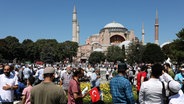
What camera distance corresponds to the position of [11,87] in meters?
5.91

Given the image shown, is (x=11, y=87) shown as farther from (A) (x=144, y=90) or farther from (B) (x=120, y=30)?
(B) (x=120, y=30)

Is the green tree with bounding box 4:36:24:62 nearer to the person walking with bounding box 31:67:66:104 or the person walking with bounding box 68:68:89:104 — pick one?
the person walking with bounding box 68:68:89:104

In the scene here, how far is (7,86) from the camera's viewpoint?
588 centimetres

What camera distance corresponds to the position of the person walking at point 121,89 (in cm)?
459

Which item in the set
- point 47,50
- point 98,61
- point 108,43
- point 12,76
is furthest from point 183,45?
point 108,43

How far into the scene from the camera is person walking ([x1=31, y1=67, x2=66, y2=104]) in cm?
388

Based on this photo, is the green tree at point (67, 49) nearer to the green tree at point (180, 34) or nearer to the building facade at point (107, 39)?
the building facade at point (107, 39)

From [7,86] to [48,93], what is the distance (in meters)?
2.31

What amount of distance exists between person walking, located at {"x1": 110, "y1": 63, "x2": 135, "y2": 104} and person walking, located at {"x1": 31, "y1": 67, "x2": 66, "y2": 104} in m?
1.13

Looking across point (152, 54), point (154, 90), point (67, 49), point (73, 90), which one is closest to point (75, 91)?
point (73, 90)

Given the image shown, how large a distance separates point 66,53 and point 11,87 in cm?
7437

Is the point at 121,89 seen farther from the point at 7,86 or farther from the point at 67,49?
the point at 67,49

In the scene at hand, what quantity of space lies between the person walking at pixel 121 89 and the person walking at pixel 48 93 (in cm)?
113

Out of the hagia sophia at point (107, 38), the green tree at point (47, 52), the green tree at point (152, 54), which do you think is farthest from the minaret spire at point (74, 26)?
the green tree at point (152, 54)
